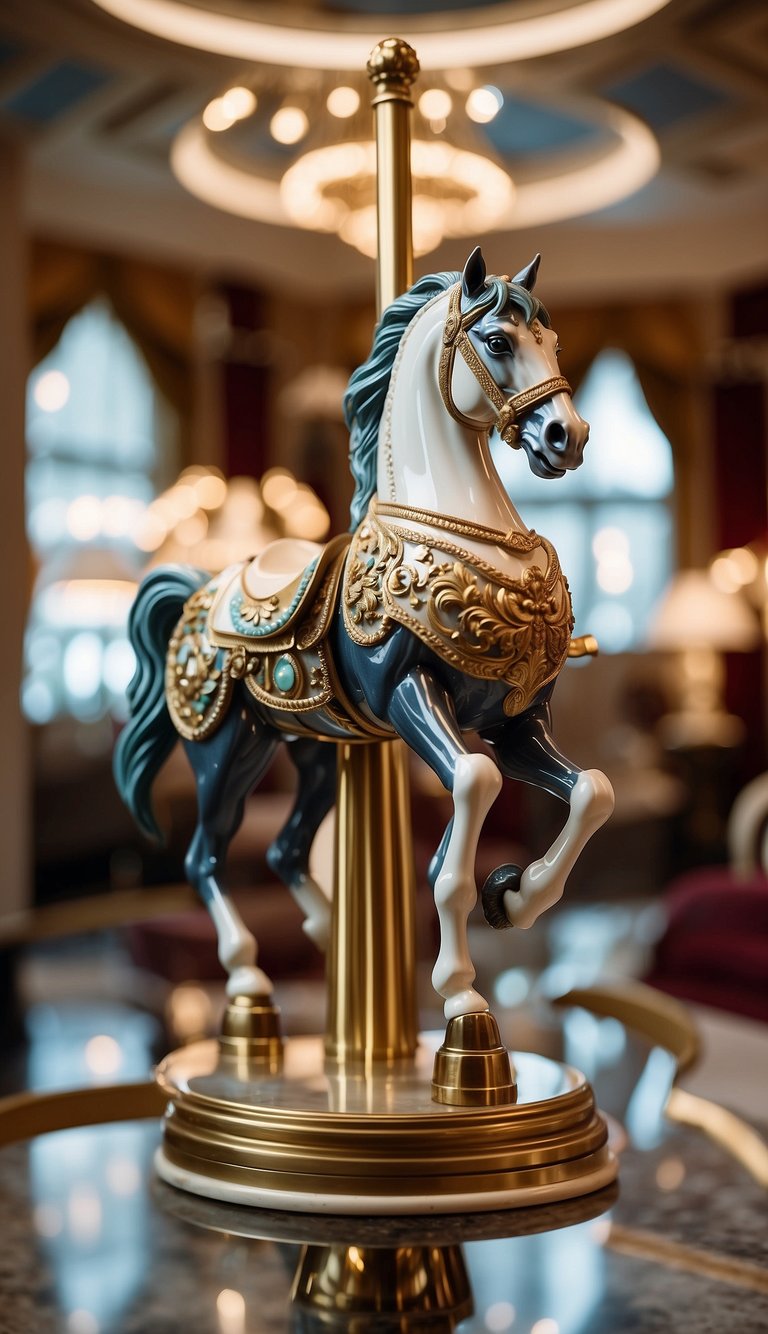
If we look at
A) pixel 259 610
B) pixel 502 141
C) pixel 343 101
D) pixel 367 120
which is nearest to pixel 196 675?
pixel 259 610

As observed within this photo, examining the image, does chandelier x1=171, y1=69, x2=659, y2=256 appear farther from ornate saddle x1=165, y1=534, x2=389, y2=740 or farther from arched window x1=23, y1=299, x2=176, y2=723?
arched window x1=23, y1=299, x2=176, y2=723

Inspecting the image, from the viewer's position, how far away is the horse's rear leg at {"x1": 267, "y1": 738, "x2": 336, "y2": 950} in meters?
1.16

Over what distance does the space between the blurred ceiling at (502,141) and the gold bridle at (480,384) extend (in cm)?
209

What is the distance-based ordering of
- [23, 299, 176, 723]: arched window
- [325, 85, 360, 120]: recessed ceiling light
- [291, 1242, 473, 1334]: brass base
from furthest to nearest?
[23, 299, 176, 723]: arched window, [325, 85, 360, 120]: recessed ceiling light, [291, 1242, 473, 1334]: brass base

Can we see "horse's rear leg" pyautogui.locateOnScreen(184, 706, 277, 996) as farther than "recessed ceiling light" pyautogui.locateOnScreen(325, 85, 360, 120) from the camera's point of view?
No

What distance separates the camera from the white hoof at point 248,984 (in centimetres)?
108

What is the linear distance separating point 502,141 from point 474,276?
6107mm

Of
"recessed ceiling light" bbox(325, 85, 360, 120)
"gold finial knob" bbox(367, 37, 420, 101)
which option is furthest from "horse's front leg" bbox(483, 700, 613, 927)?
"recessed ceiling light" bbox(325, 85, 360, 120)

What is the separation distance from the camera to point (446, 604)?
867mm

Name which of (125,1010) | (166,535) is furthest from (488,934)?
(166,535)

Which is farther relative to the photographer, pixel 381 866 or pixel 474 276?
pixel 381 866

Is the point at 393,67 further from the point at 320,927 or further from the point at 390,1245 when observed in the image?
the point at 390,1245

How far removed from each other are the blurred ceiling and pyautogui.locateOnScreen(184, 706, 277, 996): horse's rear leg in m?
2.14

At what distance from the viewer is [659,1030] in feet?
5.12
